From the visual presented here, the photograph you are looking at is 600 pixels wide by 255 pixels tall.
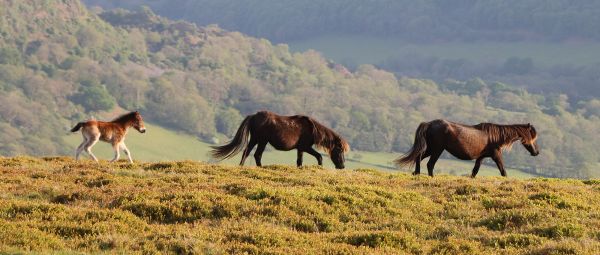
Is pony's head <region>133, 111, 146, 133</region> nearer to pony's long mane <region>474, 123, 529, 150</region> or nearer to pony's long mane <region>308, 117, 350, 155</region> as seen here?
pony's long mane <region>308, 117, 350, 155</region>

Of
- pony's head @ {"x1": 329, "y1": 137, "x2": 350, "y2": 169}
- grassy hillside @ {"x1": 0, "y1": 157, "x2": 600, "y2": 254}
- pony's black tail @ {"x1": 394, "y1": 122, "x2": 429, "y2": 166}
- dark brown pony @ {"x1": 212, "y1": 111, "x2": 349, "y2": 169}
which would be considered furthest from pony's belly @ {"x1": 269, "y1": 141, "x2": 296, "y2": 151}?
grassy hillside @ {"x1": 0, "y1": 157, "x2": 600, "y2": 254}

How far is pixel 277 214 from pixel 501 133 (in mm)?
14601

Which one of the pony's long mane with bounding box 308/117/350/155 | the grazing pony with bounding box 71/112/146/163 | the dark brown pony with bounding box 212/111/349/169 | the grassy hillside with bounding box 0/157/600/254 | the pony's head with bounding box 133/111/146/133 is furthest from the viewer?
the pony's long mane with bounding box 308/117/350/155

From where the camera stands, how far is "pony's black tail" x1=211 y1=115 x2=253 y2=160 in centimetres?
3002

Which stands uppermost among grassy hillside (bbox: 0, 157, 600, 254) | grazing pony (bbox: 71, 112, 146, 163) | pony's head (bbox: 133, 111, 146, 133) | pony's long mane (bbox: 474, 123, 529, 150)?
pony's long mane (bbox: 474, 123, 529, 150)

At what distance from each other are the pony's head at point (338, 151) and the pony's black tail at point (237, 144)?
3325 millimetres

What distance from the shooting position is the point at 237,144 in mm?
30422

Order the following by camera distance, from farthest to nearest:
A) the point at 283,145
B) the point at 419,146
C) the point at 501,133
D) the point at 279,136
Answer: the point at 501,133, the point at 283,145, the point at 279,136, the point at 419,146

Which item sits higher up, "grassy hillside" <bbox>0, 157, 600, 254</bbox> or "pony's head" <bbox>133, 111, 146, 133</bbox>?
"pony's head" <bbox>133, 111, 146, 133</bbox>

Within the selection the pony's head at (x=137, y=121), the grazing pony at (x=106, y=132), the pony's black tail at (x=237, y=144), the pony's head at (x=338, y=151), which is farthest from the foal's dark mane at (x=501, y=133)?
the grazing pony at (x=106, y=132)

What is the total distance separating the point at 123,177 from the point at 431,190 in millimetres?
8643

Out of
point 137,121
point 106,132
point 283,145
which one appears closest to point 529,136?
point 283,145

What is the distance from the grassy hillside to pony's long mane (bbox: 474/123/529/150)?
16.7 ft

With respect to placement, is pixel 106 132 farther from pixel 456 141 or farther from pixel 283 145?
pixel 456 141
